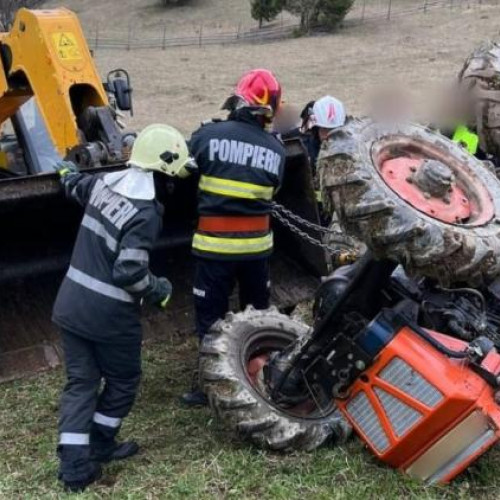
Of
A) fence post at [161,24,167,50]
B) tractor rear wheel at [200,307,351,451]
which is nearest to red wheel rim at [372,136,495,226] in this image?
tractor rear wheel at [200,307,351,451]

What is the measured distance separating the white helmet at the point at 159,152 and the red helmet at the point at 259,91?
2.39ft

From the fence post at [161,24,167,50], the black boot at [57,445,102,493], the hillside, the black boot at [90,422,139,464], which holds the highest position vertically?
the black boot at [57,445,102,493]

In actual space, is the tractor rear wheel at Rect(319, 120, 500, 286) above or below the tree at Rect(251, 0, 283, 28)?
above

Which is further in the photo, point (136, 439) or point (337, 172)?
point (136, 439)

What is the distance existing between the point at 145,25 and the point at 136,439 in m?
33.2

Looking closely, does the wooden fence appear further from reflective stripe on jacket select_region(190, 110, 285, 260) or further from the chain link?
reflective stripe on jacket select_region(190, 110, 285, 260)

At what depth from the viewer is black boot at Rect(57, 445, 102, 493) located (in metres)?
3.78

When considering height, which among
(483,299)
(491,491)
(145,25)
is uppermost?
(483,299)

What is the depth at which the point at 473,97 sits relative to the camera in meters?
5.11

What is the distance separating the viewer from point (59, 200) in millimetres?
5242

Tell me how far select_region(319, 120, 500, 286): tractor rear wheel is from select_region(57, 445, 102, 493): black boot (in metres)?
1.59

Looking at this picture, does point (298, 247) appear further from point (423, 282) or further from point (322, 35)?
point (322, 35)

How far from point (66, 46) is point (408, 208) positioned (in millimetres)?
3236

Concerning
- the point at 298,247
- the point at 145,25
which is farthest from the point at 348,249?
the point at 145,25
